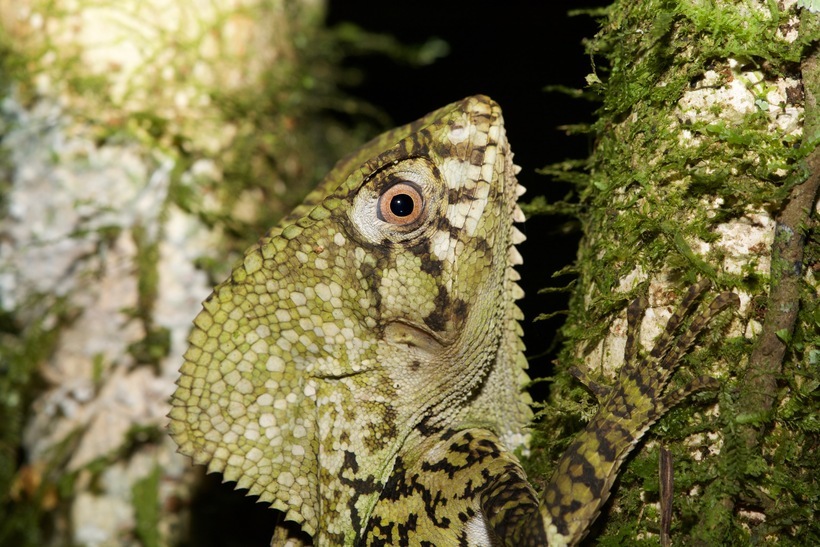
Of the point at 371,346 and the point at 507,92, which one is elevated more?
the point at 507,92

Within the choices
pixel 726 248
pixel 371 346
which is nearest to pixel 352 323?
pixel 371 346

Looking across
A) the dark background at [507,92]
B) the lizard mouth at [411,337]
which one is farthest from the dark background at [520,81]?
the lizard mouth at [411,337]

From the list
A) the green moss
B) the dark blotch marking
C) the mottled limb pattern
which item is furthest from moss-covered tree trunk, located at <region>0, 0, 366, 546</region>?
the mottled limb pattern

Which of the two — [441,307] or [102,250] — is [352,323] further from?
[102,250]

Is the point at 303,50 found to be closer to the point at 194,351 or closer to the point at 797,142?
the point at 194,351

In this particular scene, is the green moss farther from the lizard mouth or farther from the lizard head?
the lizard mouth

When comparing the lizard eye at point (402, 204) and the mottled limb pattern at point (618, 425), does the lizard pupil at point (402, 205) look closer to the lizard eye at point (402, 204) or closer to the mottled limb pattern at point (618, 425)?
the lizard eye at point (402, 204)

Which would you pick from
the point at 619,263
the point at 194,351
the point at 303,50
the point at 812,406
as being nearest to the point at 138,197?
the point at 303,50
